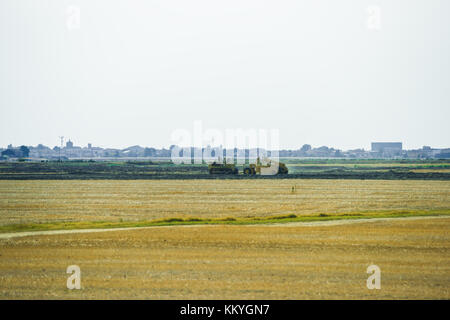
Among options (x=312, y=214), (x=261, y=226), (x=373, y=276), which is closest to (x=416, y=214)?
(x=312, y=214)

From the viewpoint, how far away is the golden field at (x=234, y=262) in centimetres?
1675

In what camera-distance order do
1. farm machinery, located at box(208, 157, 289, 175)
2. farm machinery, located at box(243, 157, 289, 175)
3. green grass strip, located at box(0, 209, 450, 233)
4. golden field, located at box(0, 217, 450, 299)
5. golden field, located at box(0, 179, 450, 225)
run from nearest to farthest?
golden field, located at box(0, 217, 450, 299) → green grass strip, located at box(0, 209, 450, 233) → golden field, located at box(0, 179, 450, 225) → farm machinery, located at box(243, 157, 289, 175) → farm machinery, located at box(208, 157, 289, 175)

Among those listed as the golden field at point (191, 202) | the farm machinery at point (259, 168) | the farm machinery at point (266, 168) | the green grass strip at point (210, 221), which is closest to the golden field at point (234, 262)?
the green grass strip at point (210, 221)

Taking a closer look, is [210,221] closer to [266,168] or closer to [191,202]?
[191,202]

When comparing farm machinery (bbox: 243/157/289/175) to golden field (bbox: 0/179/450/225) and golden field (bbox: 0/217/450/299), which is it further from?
golden field (bbox: 0/217/450/299)

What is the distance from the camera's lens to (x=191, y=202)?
45.3 meters

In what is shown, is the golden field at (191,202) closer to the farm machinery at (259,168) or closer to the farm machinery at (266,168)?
the farm machinery at (266,168)

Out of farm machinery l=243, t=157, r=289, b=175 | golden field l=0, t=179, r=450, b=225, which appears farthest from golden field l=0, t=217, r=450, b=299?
farm machinery l=243, t=157, r=289, b=175

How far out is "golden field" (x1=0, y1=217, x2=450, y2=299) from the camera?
1675 centimetres

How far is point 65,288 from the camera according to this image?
16953 mm

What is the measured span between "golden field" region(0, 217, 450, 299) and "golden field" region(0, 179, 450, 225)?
27.5 ft

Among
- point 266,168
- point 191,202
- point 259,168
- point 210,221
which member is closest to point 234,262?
point 210,221

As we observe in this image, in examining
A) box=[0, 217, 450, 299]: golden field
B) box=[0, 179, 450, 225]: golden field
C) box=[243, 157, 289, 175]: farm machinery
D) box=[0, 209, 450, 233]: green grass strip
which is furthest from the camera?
box=[243, 157, 289, 175]: farm machinery
